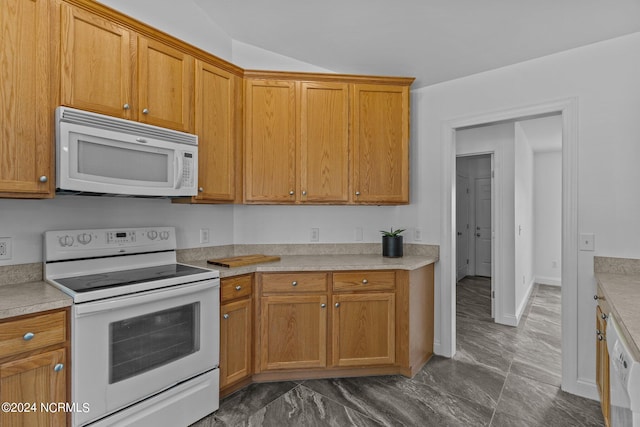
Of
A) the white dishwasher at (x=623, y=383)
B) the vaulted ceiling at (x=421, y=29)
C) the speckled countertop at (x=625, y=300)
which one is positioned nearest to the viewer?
the white dishwasher at (x=623, y=383)

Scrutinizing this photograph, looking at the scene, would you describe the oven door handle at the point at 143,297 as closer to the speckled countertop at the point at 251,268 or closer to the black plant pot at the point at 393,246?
the speckled countertop at the point at 251,268

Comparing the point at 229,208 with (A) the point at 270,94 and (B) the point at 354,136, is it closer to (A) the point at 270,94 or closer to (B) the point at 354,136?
(A) the point at 270,94

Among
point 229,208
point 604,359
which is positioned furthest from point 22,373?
point 604,359

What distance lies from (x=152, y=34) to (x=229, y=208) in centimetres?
136

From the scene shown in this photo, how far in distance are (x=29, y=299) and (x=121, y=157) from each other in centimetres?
82

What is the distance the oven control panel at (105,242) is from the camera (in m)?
1.90

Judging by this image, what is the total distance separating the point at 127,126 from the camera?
1.92 meters

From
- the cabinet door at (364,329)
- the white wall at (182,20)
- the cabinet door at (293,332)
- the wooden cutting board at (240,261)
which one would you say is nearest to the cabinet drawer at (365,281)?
the cabinet door at (364,329)

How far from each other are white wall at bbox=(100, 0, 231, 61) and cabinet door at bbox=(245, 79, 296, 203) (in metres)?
0.45

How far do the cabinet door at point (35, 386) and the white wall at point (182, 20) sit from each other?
201 cm

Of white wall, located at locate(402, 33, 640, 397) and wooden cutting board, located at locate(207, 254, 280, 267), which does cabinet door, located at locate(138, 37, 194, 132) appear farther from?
white wall, located at locate(402, 33, 640, 397)

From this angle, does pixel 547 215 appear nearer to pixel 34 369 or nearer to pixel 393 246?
pixel 393 246

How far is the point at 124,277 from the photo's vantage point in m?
1.91

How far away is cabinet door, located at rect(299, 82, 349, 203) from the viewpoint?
108 inches
